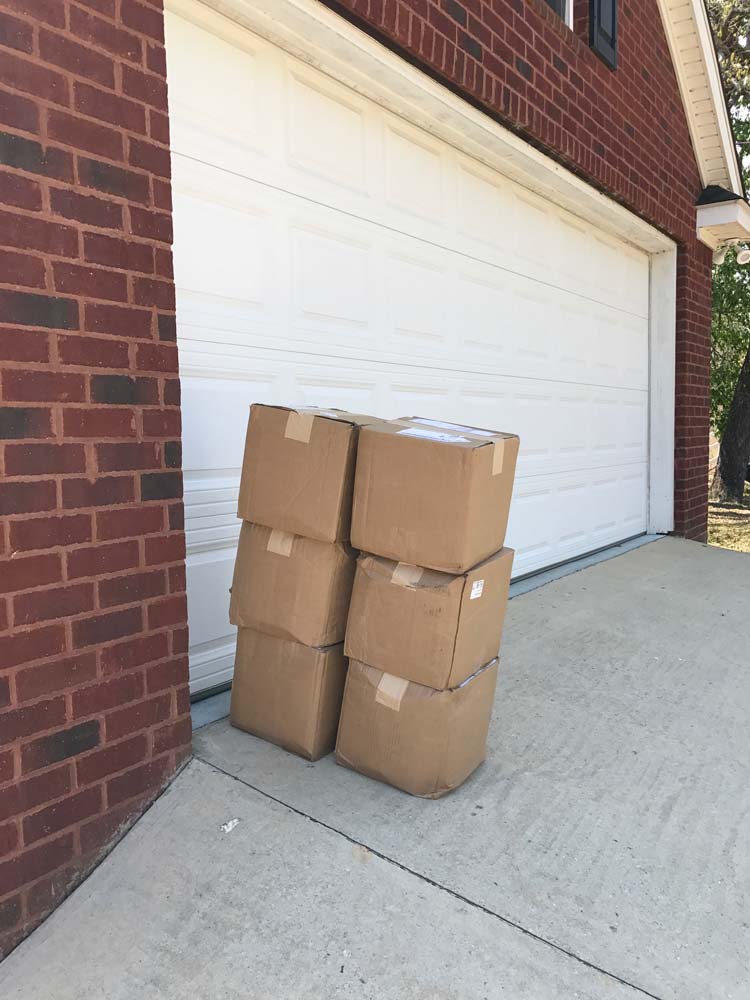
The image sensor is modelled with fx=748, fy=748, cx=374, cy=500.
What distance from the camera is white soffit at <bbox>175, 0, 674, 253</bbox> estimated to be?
2.89 metres

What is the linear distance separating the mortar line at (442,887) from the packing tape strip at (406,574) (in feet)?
2.38

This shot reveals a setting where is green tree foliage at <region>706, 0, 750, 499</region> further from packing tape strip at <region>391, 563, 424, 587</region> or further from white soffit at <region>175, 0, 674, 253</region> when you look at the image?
packing tape strip at <region>391, 563, 424, 587</region>

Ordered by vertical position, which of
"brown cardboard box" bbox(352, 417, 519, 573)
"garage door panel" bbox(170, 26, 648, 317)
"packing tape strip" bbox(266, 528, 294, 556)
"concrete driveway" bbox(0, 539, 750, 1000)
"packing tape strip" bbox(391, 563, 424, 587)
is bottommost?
"concrete driveway" bbox(0, 539, 750, 1000)

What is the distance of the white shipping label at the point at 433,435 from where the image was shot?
218 cm

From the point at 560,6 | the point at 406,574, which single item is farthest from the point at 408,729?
the point at 560,6

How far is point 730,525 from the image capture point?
1073 centimetres

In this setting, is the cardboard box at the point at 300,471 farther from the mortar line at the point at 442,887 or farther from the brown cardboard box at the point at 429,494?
the mortar line at the point at 442,887

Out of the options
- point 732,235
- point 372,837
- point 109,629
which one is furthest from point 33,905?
point 732,235

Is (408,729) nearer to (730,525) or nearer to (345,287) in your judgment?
(345,287)

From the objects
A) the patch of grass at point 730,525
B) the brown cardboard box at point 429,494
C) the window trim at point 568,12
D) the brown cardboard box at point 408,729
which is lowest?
the patch of grass at point 730,525


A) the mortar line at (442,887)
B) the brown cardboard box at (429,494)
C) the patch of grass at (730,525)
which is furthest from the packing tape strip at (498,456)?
the patch of grass at (730,525)

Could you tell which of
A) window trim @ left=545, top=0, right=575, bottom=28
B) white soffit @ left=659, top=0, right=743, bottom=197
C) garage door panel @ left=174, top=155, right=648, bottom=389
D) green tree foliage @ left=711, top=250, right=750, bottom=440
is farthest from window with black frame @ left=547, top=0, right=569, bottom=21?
green tree foliage @ left=711, top=250, right=750, bottom=440

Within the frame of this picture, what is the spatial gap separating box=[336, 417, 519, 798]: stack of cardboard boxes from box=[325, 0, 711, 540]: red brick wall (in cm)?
202

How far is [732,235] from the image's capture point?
724 centimetres
